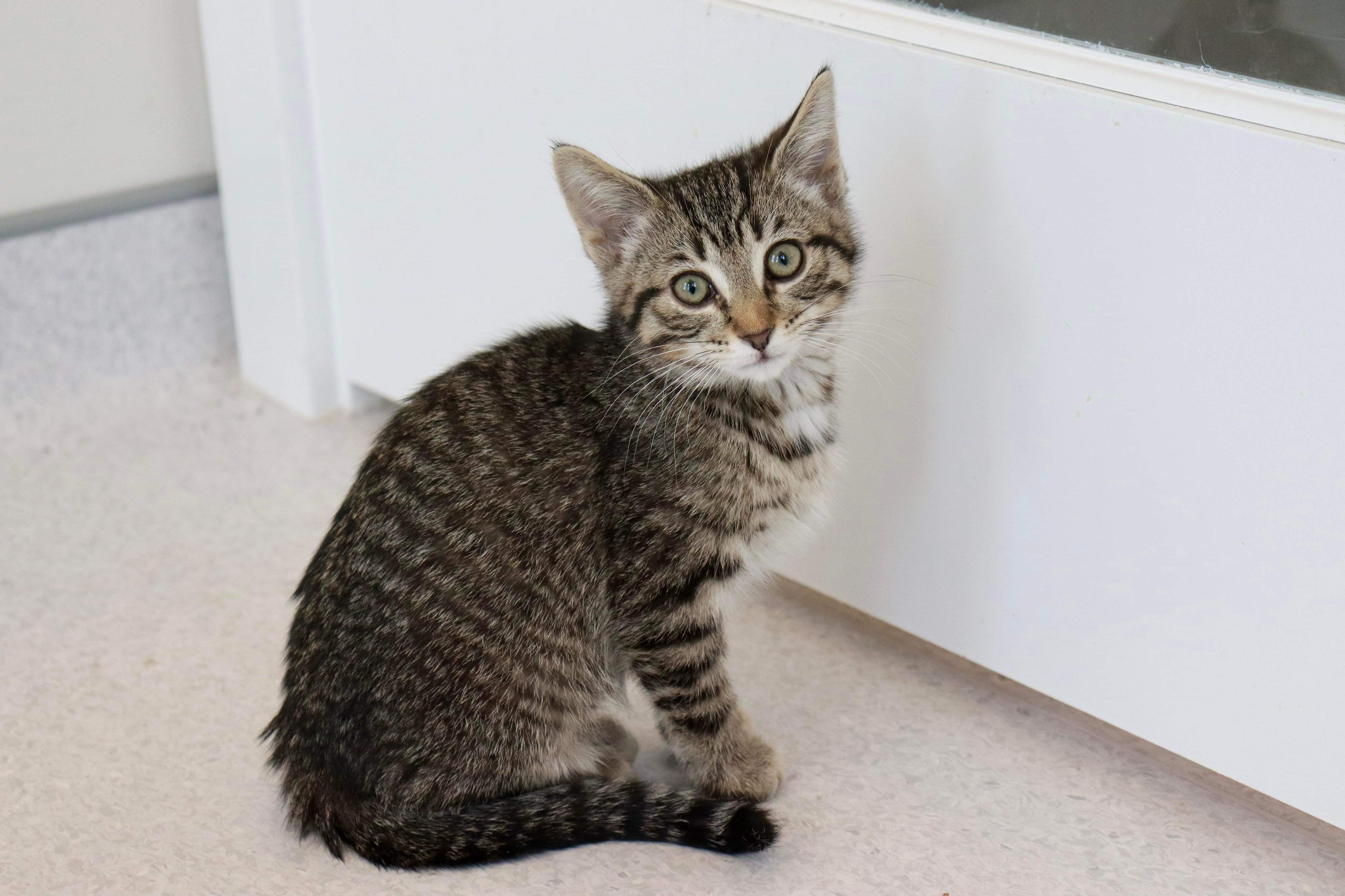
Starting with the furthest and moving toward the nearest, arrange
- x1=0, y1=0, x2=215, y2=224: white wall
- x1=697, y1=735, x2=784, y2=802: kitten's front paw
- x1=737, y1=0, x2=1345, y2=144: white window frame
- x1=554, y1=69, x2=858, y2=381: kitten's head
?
x1=0, y1=0, x2=215, y2=224: white wall, x1=697, y1=735, x2=784, y2=802: kitten's front paw, x1=554, y1=69, x2=858, y2=381: kitten's head, x1=737, y1=0, x2=1345, y2=144: white window frame

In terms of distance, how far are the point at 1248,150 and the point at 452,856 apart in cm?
→ 107

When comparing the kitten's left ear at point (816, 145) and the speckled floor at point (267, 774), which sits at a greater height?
the kitten's left ear at point (816, 145)

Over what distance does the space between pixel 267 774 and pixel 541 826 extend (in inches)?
15.4

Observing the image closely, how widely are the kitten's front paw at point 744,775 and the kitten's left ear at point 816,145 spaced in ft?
2.07

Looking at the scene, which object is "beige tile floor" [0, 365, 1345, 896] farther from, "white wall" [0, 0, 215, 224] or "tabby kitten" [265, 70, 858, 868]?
"white wall" [0, 0, 215, 224]

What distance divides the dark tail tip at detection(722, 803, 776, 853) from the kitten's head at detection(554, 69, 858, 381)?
46 cm

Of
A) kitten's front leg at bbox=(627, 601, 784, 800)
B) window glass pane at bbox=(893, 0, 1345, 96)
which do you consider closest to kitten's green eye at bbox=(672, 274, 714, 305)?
kitten's front leg at bbox=(627, 601, 784, 800)

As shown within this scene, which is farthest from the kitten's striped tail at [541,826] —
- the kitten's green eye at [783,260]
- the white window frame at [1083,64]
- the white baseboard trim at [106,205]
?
the white baseboard trim at [106,205]

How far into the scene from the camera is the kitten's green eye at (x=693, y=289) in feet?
4.35

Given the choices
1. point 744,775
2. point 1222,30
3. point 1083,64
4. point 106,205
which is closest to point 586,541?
point 744,775

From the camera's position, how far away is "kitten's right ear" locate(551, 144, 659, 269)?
1.32m

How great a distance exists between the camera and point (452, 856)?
134 centimetres

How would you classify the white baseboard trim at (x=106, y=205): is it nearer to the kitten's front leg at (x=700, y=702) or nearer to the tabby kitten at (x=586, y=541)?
the tabby kitten at (x=586, y=541)

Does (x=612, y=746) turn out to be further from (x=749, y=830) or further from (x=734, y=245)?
(x=734, y=245)
